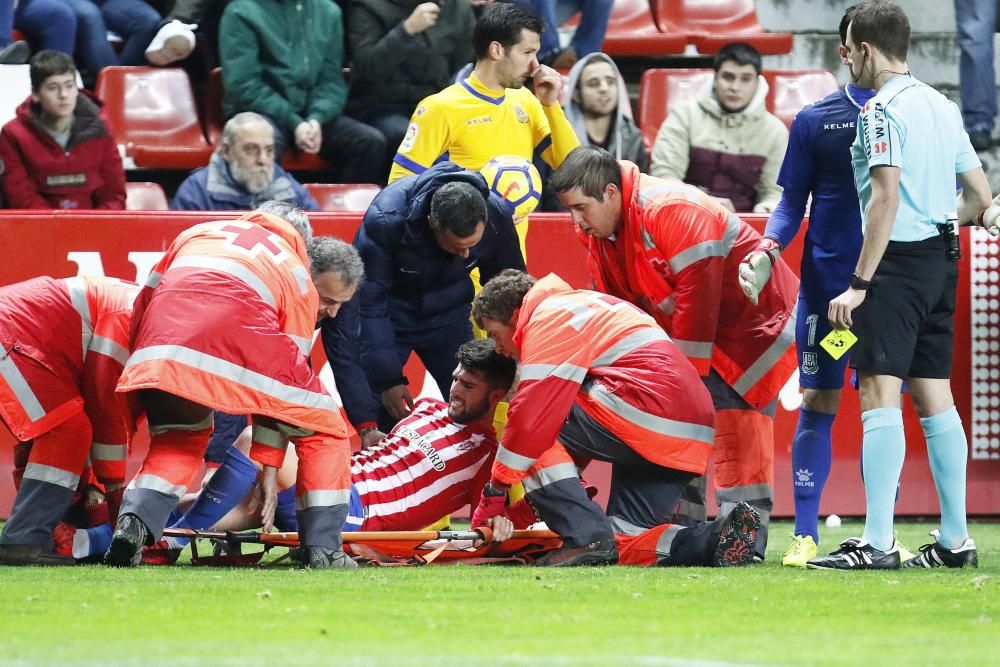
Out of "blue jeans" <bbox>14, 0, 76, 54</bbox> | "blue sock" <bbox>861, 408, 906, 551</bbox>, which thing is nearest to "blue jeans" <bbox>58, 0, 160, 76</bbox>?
"blue jeans" <bbox>14, 0, 76, 54</bbox>

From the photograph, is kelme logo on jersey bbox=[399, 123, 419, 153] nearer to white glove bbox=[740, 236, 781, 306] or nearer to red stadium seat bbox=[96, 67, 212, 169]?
white glove bbox=[740, 236, 781, 306]

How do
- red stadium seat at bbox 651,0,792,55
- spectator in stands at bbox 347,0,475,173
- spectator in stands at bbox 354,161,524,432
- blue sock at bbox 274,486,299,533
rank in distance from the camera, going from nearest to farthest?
blue sock at bbox 274,486,299,533, spectator in stands at bbox 354,161,524,432, spectator in stands at bbox 347,0,475,173, red stadium seat at bbox 651,0,792,55

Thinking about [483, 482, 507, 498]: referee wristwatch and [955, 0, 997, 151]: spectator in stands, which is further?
[955, 0, 997, 151]: spectator in stands

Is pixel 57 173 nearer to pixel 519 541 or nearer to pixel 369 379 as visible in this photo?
pixel 369 379

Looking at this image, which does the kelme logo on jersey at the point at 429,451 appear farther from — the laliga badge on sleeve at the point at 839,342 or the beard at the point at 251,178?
the beard at the point at 251,178

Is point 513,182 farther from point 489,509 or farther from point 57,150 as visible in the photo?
point 57,150

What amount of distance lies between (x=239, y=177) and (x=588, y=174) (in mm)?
3273

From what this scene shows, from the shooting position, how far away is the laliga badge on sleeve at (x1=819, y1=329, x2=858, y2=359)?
641cm

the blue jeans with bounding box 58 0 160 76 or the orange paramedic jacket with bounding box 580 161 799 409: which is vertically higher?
the blue jeans with bounding box 58 0 160 76

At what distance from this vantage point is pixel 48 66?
9.51 metres

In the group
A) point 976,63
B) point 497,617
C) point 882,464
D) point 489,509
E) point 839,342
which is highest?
point 976,63

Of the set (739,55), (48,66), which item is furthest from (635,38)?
(48,66)

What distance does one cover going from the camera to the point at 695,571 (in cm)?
634

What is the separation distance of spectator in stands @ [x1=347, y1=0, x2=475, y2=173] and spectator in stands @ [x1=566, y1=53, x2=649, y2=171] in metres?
1.03
